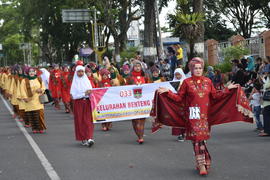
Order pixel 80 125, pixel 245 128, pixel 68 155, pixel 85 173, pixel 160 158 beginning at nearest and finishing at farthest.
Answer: pixel 85 173 < pixel 160 158 < pixel 68 155 < pixel 80 125 < pixel 245 128

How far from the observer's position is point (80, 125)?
10.3m

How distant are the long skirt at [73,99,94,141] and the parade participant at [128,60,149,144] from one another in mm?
957

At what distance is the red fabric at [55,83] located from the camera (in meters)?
20.3

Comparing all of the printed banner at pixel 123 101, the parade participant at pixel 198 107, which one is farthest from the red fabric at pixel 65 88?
the parade participant at pixel 198 107

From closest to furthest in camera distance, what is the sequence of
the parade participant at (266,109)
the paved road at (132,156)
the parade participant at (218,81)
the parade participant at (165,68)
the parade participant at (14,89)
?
the paved road at (132,156) → the parade participant at (266,109) → the parade participant at (14,89) → the parade participant at (218,81) → the parade participant at (165,68)

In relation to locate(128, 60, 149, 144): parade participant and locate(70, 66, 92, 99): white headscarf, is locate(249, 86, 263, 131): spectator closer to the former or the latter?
locate(128, 60, 149, 144): parade participant

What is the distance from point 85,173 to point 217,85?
13304mm

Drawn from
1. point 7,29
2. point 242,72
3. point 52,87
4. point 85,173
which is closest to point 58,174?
point 85,173

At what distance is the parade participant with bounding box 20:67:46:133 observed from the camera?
12.6m

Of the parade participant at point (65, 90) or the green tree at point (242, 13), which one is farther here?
the green tree at point (242, 13)

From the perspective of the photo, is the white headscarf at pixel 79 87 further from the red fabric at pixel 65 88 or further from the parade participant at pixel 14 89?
the red fabric at pixel 65 88

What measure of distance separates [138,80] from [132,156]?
278 cm

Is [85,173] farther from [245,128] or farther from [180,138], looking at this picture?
[245,128]

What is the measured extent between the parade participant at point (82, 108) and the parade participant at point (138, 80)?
3.16ft
